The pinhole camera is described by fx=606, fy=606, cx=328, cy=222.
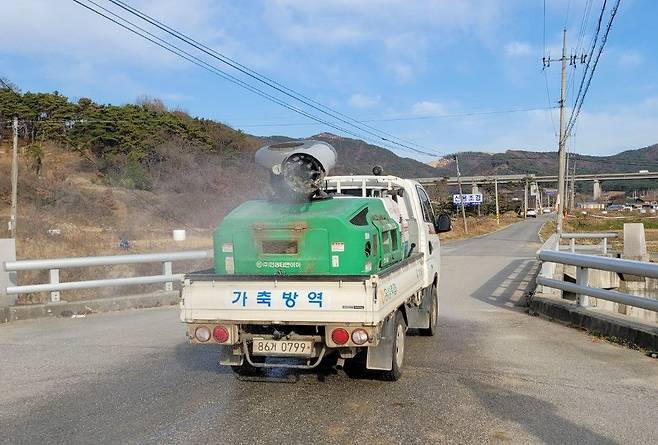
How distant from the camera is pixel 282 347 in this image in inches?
221

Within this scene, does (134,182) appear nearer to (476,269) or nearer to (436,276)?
(476,269)

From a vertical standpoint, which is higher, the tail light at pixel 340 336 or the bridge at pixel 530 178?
the bridge at pixel 530 178

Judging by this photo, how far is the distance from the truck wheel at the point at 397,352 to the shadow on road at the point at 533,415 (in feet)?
2.28

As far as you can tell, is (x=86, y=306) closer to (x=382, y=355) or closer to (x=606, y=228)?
(x=382, y=355)

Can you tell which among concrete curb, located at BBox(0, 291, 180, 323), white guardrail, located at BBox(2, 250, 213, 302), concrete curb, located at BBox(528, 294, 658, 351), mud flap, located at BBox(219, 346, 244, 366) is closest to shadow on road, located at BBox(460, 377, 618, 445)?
mud flap, located at BBox(219, 346, 244, 366)

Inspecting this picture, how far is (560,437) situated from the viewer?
466 centimetres

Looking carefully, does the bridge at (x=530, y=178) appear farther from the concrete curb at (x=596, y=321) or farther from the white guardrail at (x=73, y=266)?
the concrete curb at (x=596, y=321)

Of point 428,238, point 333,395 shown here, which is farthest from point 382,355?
point 428,238

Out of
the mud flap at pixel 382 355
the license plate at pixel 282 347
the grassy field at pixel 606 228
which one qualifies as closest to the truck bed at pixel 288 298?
the license plate at pixel 282 347

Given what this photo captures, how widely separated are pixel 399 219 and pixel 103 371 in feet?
12.7

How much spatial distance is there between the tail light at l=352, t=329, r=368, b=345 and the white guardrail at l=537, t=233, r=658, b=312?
4309mm

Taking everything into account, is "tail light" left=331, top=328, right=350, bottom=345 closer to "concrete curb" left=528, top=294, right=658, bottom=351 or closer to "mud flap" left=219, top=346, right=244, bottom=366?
"mud flap" left=219, top=346, right=244, bottom=366

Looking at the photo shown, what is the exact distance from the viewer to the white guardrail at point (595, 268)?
26.1 ft

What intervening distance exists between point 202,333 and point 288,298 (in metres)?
0.95
